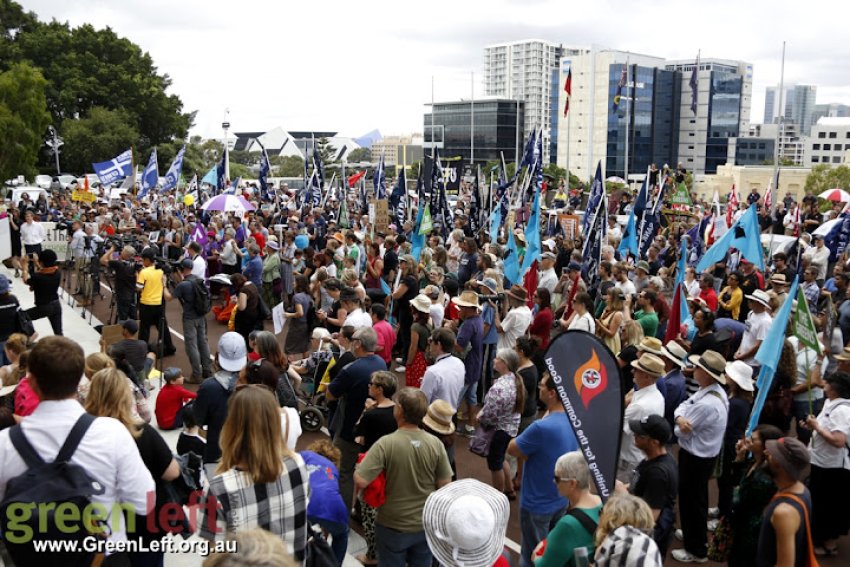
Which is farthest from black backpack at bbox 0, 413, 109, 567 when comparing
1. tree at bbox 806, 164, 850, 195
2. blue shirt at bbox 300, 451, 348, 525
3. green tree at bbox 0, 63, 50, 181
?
tree at bbox 806, 164, 850, 195

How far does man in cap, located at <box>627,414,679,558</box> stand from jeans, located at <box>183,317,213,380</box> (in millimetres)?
7144

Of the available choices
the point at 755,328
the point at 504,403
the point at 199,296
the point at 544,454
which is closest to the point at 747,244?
the point at 755,328

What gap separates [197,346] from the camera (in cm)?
1056

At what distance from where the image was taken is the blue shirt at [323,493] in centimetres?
427

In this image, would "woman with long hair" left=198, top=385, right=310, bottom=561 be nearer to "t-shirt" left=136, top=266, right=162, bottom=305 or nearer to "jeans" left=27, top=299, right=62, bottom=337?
"t-shirt" left=136, top=266, right=162, bottom=305

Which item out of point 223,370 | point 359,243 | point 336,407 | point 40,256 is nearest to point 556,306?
point 359,243

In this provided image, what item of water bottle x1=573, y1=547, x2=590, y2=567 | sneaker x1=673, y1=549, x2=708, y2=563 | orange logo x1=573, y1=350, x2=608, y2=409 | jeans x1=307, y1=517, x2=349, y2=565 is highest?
orange logo x1=573, y1=350, x2=608, y2=409

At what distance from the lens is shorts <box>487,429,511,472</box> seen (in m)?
6.45

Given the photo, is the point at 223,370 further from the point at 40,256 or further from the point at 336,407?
the point at 40,256

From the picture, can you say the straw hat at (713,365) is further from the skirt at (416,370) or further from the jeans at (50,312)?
the jeans at (50,312)

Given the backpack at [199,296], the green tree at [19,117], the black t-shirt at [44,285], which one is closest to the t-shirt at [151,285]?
the backpack at [199,296]

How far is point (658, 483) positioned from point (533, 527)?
1.08m

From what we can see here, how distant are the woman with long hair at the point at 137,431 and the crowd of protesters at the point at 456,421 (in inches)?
0.4

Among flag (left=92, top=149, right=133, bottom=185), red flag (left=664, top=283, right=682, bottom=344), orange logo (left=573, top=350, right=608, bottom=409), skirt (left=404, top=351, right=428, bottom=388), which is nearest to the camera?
orange logo (left=573, top=350, right=608, bottom=409)
